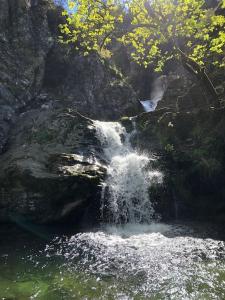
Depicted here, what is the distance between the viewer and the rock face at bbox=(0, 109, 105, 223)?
17.3 meters

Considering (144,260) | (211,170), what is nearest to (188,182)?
(211,170)

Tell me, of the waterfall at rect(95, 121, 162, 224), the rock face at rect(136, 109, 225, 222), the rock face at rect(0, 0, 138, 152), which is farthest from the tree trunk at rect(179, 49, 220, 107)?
the rock face at rect(0, 0, 138, 152)

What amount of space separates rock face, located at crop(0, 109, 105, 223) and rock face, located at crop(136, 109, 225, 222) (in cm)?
420

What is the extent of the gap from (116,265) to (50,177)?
7.12 m

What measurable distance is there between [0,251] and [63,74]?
2368cm

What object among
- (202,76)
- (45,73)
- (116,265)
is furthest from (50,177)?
(45,73)

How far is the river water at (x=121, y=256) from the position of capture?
10.5 metres

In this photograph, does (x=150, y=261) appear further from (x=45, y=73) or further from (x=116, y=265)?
(x=45, y=73)

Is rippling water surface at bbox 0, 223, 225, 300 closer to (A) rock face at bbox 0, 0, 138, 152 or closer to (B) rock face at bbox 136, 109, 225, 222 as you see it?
(B) rock face at bbox 136, 109, 225, 222

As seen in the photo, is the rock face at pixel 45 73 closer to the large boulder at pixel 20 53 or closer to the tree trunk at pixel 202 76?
the large boulder at pixel 20 53

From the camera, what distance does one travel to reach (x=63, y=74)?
34.2 meters

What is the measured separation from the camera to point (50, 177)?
58.5ft

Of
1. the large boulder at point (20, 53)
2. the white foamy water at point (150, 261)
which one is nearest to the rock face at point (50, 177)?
the white foamy water at point (150, 261)

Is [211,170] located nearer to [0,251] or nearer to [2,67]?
[0,251]
